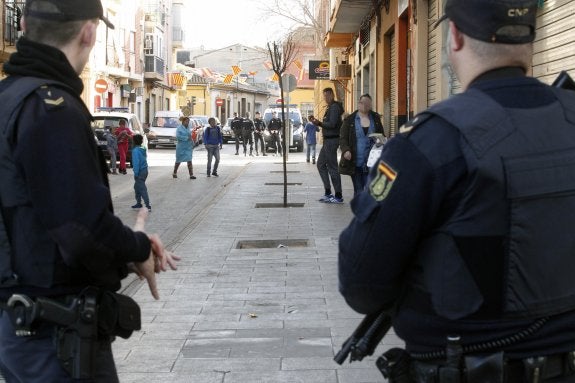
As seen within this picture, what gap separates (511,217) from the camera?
84.1 inches

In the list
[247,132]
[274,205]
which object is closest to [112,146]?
[274,205]

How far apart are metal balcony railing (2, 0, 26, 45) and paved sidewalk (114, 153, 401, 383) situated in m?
22.3

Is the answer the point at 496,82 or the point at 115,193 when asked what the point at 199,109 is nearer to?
the point at 115,193

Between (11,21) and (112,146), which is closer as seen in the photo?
(112,146)

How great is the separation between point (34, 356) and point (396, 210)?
1.16 metres

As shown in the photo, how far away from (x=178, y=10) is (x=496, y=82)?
73098 mm

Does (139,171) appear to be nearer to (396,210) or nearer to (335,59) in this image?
(396,210)

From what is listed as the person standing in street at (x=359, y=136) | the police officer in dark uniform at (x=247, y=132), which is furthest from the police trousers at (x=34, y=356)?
the police officer in dark uniform at (x=247, y=132)

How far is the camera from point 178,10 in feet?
240

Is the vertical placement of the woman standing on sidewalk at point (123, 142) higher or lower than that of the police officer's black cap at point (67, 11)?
lower

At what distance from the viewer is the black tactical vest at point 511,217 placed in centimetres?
213

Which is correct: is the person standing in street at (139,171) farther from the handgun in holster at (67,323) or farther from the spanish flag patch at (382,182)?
the spanish flag patch at (382,182)

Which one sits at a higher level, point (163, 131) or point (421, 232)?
point (163, 131)

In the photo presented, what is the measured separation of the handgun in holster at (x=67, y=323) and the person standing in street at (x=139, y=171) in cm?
1194
